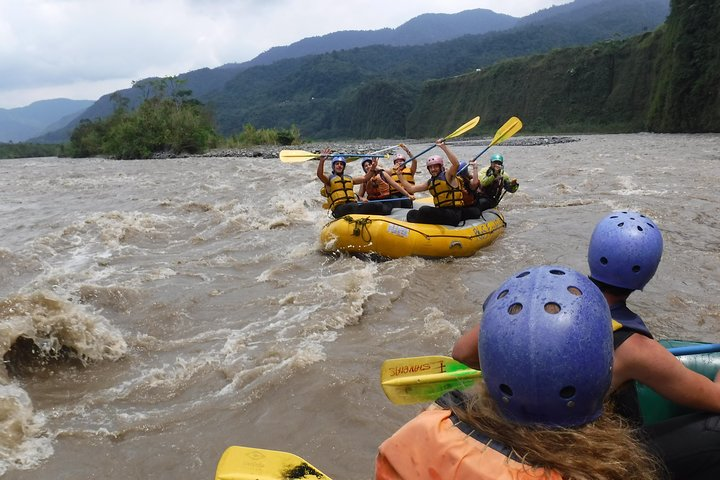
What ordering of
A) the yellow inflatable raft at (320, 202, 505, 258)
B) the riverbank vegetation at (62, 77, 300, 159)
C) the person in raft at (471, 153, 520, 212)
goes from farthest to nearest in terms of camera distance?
the riverbank vegetation at (62, 77, 300, 159), the person in raft at (471, 153, 520, 212), the yellow inflatable raft at (320, 202, 505, 258)

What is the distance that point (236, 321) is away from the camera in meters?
5.27

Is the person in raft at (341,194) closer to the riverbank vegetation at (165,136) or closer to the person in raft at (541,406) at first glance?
the person in raft at (541,406)

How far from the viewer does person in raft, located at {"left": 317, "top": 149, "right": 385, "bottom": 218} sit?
7.89 metres

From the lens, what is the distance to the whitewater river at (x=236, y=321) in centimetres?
325

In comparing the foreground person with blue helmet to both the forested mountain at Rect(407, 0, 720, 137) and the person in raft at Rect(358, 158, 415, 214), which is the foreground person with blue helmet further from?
the forested mountain at Rect(407, 0, 720, 137)

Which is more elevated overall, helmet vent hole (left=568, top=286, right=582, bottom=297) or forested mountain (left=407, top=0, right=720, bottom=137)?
forested mountain (left=407, top=0, right=720, bottom=137)

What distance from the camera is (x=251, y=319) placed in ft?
17.3

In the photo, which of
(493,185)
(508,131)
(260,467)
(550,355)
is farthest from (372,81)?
(550,355)

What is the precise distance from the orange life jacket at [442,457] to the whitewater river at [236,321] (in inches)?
58.7

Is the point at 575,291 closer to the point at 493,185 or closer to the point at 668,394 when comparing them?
the point at 668,394

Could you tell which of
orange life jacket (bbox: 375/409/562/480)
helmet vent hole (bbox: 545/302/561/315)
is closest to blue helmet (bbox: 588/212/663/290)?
helmet vent hole (bbox: 545/302/561/315)

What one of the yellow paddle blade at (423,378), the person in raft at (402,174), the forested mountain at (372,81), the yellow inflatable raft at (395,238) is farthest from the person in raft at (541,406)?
the forested mountain at (372,81)

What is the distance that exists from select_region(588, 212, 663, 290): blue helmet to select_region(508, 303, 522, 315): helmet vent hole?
1014 millimetres

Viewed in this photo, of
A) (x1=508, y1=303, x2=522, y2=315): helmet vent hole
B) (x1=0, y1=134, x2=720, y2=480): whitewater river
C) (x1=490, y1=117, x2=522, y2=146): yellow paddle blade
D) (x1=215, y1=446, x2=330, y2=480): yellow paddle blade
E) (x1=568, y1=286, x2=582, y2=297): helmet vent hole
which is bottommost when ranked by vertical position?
(x1=0, y1=134, x2=720, y2=480): whitewater river
